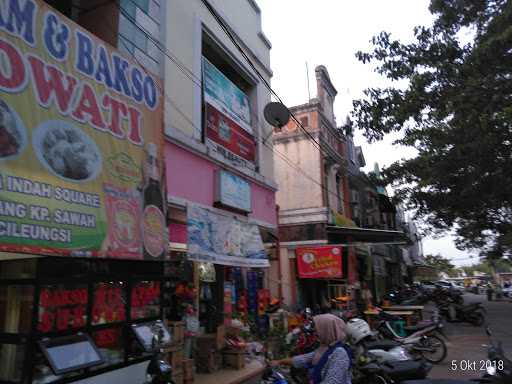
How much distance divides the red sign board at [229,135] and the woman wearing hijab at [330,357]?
19.8ft

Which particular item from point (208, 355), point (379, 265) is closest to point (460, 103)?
point (208, 355)

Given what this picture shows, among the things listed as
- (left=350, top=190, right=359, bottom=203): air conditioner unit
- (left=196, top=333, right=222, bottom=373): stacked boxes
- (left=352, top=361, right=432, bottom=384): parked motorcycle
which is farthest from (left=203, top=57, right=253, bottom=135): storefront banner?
(left=350, top=190, right=359, bottom=203): air conditioner unit

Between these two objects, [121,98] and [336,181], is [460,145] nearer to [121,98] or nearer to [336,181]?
[336,181]

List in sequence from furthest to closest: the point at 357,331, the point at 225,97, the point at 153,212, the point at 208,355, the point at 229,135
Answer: the point at 225,97, the point at 229,135, the point at 357,331, the point at 208,355, the point at 153,212

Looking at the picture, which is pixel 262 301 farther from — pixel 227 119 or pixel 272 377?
pixel 272 377

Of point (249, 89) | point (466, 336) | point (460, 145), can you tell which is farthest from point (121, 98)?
point (466, 336)

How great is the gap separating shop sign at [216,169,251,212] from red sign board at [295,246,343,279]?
4.39 m

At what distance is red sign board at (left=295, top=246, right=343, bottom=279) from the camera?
515 inches

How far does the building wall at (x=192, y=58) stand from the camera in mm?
7762

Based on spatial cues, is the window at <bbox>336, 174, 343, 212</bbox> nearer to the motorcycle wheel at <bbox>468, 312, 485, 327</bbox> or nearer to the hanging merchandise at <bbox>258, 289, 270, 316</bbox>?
A: the motorcycle wheel at <bbox>468, 312, 485, 327</bbox>

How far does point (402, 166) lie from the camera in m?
17.1

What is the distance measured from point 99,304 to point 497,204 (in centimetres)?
1486

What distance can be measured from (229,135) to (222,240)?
3.09m

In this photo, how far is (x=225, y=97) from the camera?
33.0ft
